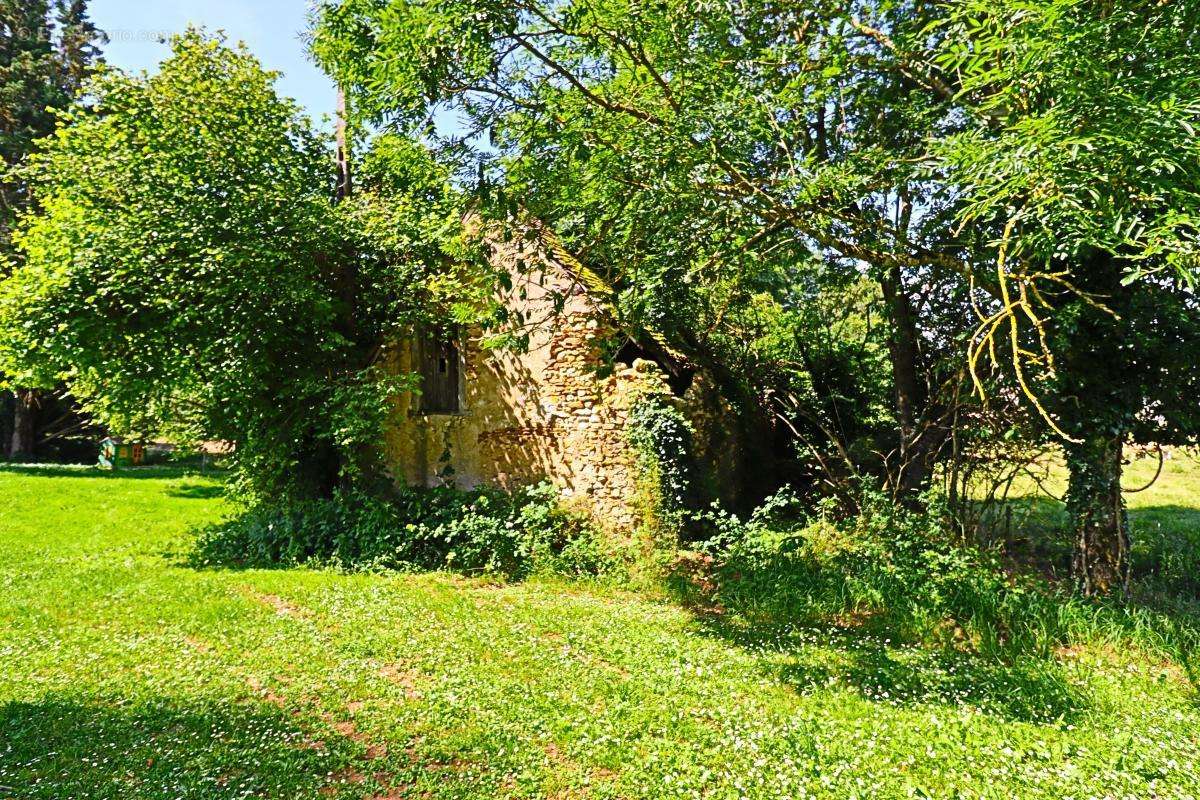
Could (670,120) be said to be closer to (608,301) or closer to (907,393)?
(608,301)

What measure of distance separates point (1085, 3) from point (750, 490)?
25.9ft

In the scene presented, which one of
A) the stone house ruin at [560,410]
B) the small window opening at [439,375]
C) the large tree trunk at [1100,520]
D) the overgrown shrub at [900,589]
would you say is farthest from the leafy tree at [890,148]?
the small window opening at [439,375]

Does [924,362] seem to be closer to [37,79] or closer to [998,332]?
[998,332]

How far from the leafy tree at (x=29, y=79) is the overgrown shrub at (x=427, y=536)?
1627 cm

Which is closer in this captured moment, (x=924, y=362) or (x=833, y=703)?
(x=833, y=703)

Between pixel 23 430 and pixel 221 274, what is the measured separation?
19869 mm

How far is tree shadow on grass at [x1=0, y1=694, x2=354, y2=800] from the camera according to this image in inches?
153

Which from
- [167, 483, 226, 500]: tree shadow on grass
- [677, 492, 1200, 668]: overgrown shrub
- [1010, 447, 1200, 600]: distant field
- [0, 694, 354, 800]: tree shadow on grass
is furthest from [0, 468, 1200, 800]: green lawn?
[167, 483, 226, 500]: tree shadow on grass

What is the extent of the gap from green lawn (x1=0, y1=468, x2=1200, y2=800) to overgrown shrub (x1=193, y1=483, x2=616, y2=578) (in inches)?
51.0

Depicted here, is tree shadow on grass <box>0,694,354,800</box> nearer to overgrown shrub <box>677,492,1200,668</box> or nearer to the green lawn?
the green lawn

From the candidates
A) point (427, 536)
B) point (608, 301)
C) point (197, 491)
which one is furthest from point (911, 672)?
point (197, 491)

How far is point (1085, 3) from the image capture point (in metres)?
4.72

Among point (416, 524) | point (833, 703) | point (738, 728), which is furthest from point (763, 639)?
point (416, 524)

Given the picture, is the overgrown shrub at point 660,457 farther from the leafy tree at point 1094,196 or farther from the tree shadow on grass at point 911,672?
the leafy tree at point 1094,196
